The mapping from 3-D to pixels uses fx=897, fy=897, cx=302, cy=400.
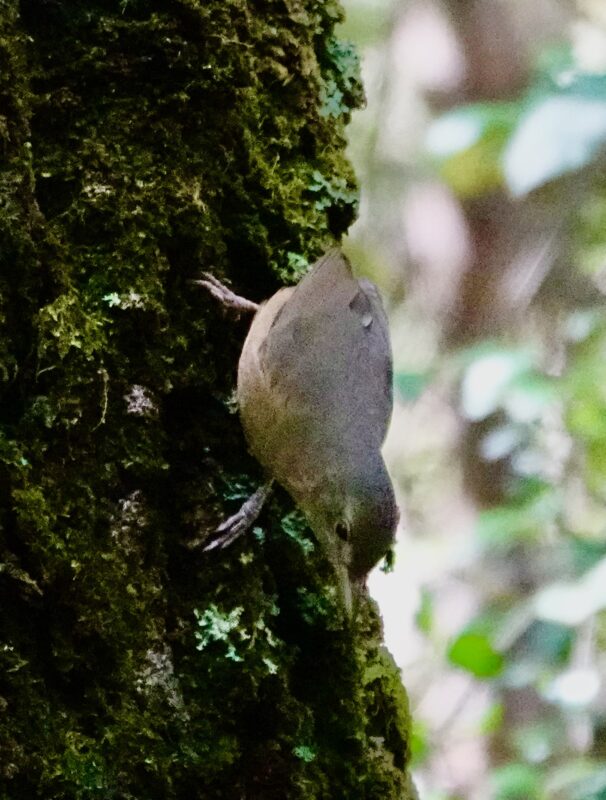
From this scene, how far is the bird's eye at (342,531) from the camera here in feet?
5.77

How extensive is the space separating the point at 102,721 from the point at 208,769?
0.74 ft

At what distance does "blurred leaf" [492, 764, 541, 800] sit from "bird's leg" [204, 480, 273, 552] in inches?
88.2

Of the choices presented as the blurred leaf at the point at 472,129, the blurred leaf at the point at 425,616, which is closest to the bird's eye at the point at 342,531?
the blurred leaf at the point at 472,129

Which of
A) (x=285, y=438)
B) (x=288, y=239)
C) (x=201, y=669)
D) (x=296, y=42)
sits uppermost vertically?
(x=296, y=42)

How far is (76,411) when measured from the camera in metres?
1.63

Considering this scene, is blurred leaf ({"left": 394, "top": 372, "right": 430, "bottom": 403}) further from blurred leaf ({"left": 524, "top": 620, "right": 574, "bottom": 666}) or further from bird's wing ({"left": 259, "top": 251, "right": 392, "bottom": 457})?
bird's wing ({"left": 259, "top": 251, "right": 392, "bottom": 457})

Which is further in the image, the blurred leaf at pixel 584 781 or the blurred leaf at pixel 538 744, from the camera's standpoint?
the blurred leaf at pixel 538 744

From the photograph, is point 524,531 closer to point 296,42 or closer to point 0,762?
point 296,42

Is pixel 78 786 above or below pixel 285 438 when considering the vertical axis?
below

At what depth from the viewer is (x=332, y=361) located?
2.06 meters

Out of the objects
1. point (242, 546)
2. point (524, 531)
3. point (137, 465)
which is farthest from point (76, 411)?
point (524, 531)

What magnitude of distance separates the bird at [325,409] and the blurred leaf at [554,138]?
63 centimetres

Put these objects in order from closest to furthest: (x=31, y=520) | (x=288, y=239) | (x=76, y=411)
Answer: (x=31, y=520), (x=76, y=411), (x=288, y=239)

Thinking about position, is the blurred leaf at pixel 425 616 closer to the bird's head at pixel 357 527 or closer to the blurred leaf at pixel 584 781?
the blurred leaf at pixel 584 781
